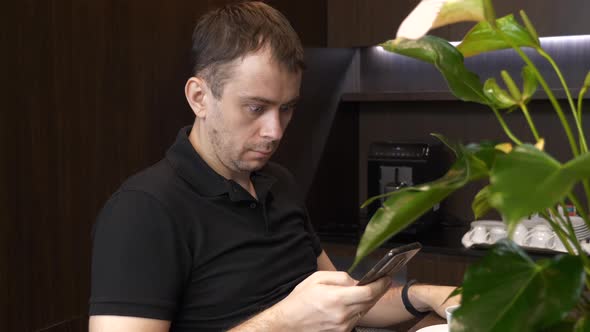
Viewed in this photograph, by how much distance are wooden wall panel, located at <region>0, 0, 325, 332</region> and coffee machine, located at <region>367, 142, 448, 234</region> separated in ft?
3.40

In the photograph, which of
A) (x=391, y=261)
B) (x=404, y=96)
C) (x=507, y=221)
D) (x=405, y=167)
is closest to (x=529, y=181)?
(x=507, y=221)

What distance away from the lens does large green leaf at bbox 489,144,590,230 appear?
16.0 inches

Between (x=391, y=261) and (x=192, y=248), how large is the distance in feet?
1.57

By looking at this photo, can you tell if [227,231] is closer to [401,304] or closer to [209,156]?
[209,156]

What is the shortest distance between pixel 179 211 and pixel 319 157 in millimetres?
1910

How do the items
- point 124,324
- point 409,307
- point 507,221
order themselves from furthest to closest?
1. point 409,307
2. point 124,324
3. point 507,221

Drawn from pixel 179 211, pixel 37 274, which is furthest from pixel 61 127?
pixel 179 211

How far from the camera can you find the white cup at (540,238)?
2.60 metres

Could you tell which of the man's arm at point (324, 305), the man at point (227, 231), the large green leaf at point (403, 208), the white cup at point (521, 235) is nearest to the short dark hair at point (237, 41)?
the man at point (227, 231)

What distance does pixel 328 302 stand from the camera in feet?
4.09

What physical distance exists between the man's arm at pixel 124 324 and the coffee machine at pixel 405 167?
1768mm

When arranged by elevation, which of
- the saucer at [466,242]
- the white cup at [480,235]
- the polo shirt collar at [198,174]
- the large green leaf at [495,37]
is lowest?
the saucer at [466,242]

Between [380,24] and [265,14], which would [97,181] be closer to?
[265,14]

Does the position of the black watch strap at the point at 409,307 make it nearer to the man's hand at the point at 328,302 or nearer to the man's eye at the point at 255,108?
the man's hand at the point at 328,302
